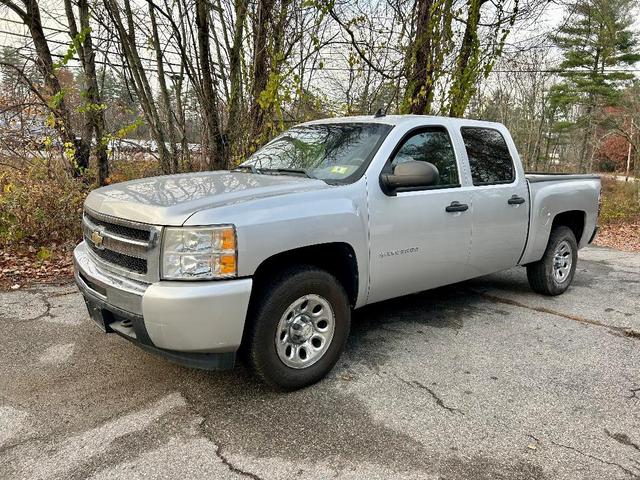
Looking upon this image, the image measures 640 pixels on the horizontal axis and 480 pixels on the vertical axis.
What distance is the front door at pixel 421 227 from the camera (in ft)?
11.8

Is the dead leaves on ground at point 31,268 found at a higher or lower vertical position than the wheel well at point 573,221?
lower

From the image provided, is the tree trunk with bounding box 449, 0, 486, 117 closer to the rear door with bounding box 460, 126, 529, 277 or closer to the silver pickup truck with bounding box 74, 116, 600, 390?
the rear door with bounding box 460, 126, 529, 277

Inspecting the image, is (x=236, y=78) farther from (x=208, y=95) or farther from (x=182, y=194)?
(x=182, y=194)

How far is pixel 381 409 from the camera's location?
9.87 ft

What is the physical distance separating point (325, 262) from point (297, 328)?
523 millimetres

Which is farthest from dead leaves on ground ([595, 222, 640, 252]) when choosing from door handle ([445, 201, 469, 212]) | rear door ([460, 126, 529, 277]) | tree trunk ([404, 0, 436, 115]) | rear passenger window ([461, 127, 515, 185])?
door handle ([445, 201, 469, 212])

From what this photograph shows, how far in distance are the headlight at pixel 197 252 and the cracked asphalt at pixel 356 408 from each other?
892 mm

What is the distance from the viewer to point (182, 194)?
10.2ft

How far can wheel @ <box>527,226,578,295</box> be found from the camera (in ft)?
17.8

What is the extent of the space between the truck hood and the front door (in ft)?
1.96

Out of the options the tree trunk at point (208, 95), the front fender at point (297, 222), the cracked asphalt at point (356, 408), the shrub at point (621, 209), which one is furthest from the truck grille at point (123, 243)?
the shrub at point (621, 209)

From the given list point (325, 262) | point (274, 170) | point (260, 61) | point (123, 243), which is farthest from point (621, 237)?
point (123, 243)

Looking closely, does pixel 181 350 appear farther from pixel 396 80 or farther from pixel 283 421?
pixel 396 80

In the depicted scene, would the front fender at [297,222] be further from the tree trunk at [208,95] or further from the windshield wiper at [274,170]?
the tree trunk at [208,95]
